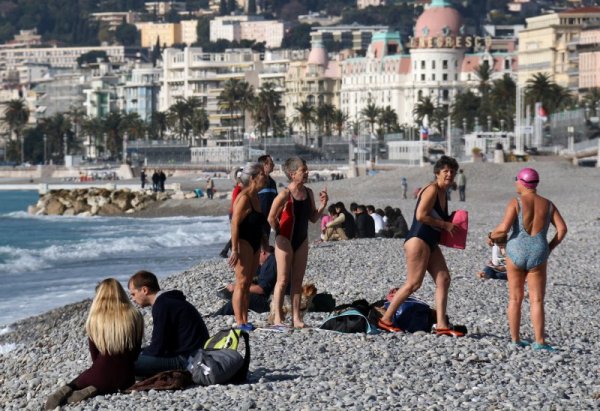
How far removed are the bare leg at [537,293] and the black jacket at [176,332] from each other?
2432mm

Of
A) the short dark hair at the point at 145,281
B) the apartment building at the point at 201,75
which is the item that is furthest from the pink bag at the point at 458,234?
the apartment building at the point at 201,75

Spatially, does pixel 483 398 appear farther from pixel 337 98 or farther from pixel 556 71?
pixel 337 98

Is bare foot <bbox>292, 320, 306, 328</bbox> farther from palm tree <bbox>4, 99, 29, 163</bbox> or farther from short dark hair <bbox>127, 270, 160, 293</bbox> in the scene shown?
palm tree <bbox>4, 99, 29, 163</bbox>

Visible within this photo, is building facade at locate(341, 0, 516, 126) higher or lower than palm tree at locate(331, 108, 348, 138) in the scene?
higher

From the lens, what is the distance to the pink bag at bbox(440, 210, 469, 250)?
14008 mm

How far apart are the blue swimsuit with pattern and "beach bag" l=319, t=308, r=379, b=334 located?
1192 millimetres

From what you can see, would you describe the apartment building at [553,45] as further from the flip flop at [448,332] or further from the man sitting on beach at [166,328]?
the man sitting on beach at [166,328]

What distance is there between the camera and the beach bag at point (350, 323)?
14.2m

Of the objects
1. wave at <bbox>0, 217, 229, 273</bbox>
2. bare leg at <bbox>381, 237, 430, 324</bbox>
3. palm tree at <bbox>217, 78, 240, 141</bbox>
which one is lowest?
wave at <bbox>0, 217, 229, 273</bbox>

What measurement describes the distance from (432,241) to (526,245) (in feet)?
2.57

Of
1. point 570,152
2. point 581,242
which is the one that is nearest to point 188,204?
point 570,152

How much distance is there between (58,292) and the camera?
2480 cm

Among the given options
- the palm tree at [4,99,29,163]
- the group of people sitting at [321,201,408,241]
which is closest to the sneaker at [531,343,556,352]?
the group of people sitting at [321,201,408,241]

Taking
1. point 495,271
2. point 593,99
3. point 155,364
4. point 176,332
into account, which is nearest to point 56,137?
point 593,99
